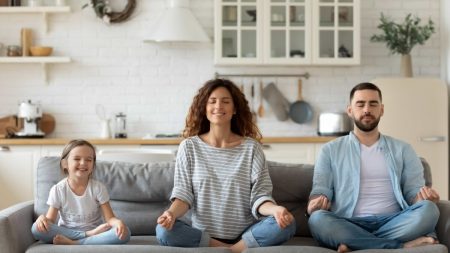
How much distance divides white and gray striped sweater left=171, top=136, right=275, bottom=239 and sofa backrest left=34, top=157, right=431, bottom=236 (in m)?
0.20

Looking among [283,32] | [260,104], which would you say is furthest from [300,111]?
[283,32]

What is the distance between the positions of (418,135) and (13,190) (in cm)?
320

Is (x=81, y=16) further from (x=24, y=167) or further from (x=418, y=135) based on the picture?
(x=418, y=135)

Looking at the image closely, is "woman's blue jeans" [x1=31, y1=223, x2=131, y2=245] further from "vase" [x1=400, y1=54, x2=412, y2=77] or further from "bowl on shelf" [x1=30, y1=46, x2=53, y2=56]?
"vase" [x1=400, y1=54, x2=412, y2=77]

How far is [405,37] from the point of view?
6555mm

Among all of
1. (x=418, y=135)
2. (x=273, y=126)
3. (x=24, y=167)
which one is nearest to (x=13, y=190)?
(x=24, y=167)

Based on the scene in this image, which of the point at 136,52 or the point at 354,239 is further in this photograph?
the point at 136,52

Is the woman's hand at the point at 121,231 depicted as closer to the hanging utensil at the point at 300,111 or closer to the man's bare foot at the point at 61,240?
the man's bare foot at the point at 61,240

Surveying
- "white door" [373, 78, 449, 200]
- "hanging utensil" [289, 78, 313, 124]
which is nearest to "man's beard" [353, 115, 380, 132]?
"white door" [373, 78, 449, 200]

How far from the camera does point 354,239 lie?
11.3 ft

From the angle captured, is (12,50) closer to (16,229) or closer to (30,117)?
(30,117)

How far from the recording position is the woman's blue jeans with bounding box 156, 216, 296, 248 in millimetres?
3414

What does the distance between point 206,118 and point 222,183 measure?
0.37 meters

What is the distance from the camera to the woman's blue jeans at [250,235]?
3.41 m
